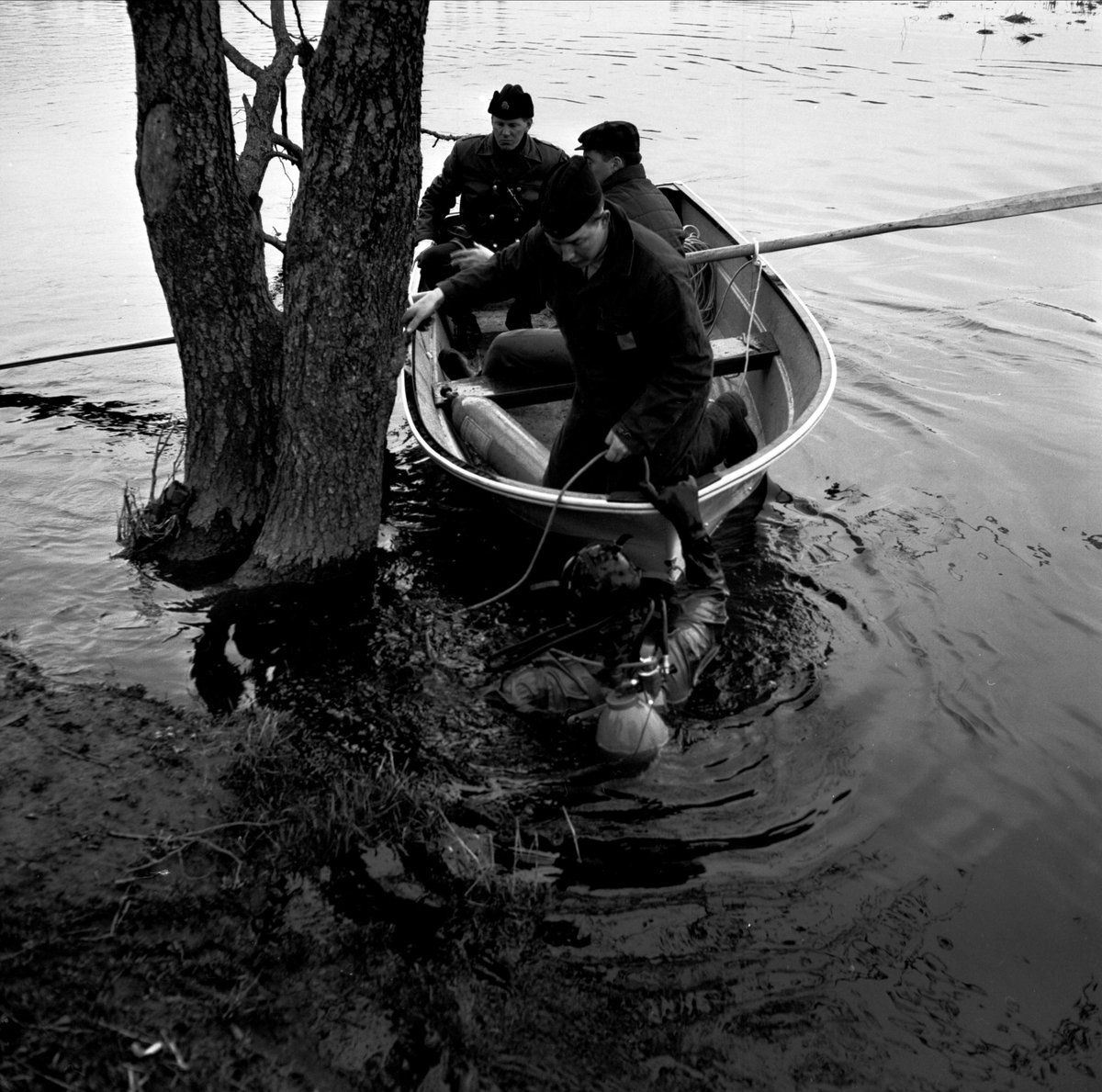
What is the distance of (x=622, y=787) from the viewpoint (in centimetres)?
422

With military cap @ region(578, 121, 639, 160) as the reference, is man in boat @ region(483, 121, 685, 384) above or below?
below

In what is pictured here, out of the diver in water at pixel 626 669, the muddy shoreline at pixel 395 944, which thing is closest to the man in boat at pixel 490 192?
the diver in water at pixel 626 669

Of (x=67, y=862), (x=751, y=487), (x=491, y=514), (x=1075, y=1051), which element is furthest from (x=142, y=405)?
(x=1075, y=1051)

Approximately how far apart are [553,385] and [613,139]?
158cm

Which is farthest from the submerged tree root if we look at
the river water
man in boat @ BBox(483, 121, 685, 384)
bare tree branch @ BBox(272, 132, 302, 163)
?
bare tree branch @ BBox(272, 132, 302, 163)

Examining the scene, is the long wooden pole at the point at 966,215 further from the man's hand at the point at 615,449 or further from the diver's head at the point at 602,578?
the diver's head at the point at 602,578

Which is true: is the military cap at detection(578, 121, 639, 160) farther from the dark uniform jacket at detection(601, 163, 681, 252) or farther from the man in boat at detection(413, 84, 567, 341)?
the man in boat at detection(413, 84, 567, 341)

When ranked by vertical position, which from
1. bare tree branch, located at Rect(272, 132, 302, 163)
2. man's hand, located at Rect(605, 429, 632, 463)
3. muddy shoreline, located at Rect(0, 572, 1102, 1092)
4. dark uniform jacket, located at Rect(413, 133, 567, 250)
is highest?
bare tree branch, located at Rect(272, 132, 302, 163)

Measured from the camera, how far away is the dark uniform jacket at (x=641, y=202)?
6.45 metres

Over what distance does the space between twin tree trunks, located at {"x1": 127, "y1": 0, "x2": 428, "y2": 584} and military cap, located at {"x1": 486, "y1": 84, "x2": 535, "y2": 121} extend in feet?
8.12

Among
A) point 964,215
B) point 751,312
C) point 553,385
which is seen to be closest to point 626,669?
point 553,385

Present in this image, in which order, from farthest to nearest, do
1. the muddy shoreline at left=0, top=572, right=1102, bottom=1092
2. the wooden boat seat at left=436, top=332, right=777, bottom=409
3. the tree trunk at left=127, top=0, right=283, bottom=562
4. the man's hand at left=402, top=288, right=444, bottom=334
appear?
the wooden boat seat at left=436, top=332, right=777, bottom=409, the man's hand at left=402, top=288, right=444, bottom=334, the tree trunk at left=127, top=0, right=283, bottom=562, the muddy shoreline at left=0, top=572, right=1102, bottom=1092

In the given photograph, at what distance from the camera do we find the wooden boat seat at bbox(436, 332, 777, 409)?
654cm

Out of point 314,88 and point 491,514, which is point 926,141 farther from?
point 314,88
